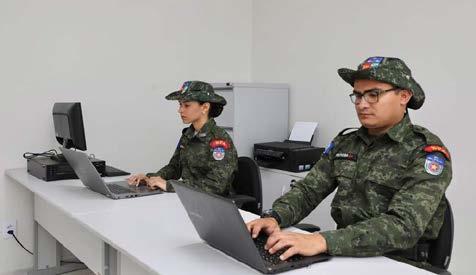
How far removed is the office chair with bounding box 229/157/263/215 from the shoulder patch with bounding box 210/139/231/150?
0.16 m

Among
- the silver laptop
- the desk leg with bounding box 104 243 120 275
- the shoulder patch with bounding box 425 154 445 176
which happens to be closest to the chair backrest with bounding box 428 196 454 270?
the shoulder patch with bounding box 425 154 445 176

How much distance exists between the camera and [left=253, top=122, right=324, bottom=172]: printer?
324 centimetres

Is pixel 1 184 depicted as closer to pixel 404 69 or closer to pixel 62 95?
pixel 62 95

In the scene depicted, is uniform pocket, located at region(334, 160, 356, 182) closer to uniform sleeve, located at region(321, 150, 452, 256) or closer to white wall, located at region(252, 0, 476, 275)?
uniform sleeve, located at region(321, 150, 452, 256)

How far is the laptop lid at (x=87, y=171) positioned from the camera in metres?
2.06

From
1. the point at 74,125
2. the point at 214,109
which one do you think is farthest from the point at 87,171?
the point at 214,109

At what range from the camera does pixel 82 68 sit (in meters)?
3.25

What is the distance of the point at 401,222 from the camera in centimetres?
133

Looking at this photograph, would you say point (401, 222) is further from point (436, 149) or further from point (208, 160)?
point (208, 160)


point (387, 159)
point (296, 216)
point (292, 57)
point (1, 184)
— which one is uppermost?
point (292, 57)

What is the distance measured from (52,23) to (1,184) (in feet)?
3.95

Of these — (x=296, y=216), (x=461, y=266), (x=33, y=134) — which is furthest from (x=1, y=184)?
(x=461, y=266)

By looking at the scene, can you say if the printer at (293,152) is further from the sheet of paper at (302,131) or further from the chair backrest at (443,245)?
the chair backrest at (443,245)

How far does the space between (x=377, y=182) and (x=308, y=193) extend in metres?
0.29
